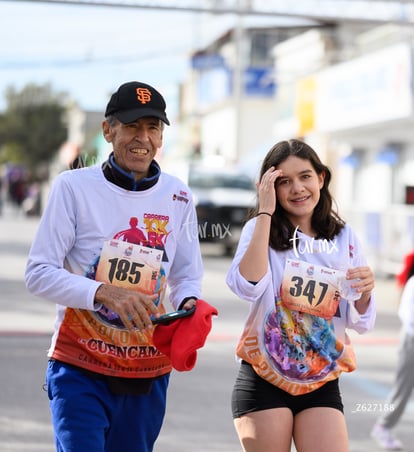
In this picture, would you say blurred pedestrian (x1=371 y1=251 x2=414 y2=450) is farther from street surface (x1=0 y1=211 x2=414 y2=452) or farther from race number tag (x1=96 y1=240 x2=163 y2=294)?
race number tag (x1=96 y1=240 x2=163 y2=294)

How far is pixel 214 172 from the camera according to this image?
2630 cm

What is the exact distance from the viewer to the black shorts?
4172 millimetres

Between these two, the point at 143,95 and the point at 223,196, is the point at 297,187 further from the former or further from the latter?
the point at 223,196

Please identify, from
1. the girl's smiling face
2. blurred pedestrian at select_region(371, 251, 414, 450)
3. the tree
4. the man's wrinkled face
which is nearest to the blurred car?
blurred pedestrian at select_region(371, 251, 414, 450)

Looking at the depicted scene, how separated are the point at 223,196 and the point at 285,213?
785 inches

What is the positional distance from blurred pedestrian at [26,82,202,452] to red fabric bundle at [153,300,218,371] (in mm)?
76

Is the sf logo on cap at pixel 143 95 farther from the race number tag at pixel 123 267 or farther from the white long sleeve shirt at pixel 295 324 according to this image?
the white long sleeve shirt at pixel 295 324

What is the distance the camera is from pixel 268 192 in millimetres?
4250

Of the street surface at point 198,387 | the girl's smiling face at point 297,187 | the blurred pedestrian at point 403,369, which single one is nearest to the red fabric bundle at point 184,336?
the girl's smiling face at point 297,187

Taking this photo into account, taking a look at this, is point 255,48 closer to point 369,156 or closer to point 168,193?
point 369,156

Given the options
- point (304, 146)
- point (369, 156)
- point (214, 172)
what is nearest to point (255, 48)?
point (369, 156)

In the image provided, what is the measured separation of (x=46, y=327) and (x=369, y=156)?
1967cm

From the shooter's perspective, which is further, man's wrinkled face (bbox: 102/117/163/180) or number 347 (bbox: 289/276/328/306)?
number 347 (bbox: 289/276/328/306)

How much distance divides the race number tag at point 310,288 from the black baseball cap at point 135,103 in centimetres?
79
